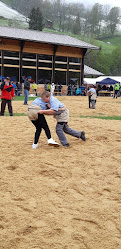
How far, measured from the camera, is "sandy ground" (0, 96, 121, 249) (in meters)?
3.30

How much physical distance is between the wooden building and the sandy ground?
2364 cm

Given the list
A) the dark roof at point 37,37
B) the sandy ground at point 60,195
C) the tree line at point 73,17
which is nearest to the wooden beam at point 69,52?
the dark roof at point 37,37

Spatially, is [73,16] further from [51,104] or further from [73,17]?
[51,104]

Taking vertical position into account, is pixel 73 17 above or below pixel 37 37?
above

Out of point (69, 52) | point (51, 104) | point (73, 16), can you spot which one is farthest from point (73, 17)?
point (51, 104)

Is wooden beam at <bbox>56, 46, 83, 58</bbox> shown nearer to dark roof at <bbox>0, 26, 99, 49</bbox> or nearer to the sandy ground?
dark roof at <bbox>0, 26, 99, 49</bbox>

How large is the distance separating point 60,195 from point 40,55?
1129 inches

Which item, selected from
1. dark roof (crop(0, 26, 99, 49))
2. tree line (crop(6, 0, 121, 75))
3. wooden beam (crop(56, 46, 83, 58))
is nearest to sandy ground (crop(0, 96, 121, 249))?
dark roof (crop(0, 26, 99, 49))

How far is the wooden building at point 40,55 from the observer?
29578 millimetres

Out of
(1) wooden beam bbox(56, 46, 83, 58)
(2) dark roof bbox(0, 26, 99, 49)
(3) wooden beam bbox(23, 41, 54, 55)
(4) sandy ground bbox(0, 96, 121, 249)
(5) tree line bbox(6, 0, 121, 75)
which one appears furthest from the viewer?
(5) tree line bbox(6, 0, 121, 75)

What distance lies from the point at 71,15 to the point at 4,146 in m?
148

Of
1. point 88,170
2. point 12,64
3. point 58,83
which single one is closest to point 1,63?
point 12,64

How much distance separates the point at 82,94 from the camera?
32.3 meters

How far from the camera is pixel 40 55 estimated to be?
104ft
